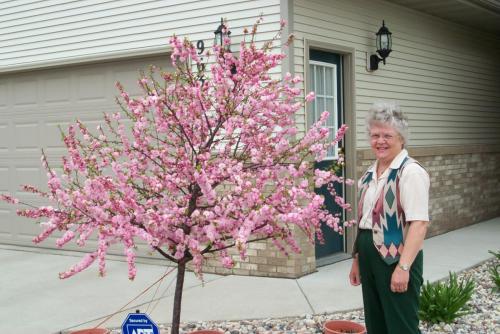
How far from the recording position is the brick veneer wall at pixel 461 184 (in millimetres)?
9164

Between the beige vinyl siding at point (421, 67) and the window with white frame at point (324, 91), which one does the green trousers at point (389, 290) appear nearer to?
the beige vinyl siding at point (421, 67)

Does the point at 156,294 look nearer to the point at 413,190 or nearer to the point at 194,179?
the point at 194,179

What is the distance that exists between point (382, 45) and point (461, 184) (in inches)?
145

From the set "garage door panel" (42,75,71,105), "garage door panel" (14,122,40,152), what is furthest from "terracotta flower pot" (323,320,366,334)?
"garage door panel" (14,122,40,152)

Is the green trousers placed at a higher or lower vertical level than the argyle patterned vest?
lower

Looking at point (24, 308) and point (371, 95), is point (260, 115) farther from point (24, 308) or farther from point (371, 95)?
point (371, 95)

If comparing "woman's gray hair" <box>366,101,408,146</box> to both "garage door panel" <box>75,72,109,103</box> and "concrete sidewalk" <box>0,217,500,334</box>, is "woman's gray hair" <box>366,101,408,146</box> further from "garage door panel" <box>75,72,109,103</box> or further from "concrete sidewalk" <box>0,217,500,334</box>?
"garage door panel" <box>75,72,109,103</box>

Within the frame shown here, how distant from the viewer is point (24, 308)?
551 cm

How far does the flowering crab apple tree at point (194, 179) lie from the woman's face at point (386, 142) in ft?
1.03

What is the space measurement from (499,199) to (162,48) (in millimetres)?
7747

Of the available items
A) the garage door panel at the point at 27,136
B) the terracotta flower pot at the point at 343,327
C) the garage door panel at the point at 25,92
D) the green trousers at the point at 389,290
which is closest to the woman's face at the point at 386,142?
the green trousers at the point at 389,290

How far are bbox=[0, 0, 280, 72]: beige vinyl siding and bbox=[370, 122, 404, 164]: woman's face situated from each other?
326 cm

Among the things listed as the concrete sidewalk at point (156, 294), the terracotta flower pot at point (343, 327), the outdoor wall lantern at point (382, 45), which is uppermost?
the outdoor wall lantern at point (382, 45)

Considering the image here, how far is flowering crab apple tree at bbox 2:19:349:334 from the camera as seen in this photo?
3.02 m
